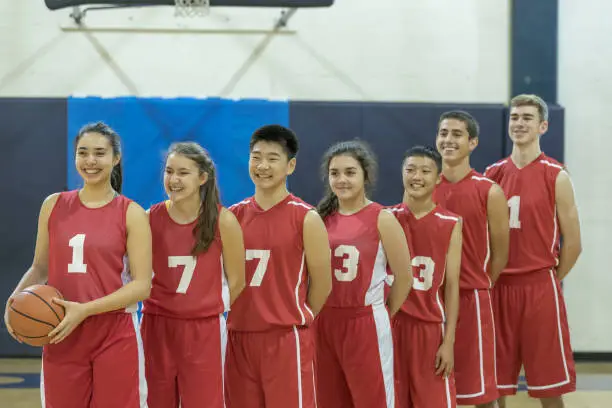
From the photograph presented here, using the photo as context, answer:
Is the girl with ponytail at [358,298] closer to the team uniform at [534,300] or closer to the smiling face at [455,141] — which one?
the smiling face at [455,141]

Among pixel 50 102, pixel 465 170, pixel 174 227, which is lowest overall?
pixel 174 227

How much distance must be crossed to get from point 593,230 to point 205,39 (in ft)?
12.7

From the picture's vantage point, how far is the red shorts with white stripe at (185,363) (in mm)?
3217

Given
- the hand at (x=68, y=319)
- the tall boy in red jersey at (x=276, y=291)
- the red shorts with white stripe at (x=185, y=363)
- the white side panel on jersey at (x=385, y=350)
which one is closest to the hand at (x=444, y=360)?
the white side panel on jersey at (x=385, y=350)

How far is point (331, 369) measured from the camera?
3.59 meters

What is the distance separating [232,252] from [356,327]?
2.35ft

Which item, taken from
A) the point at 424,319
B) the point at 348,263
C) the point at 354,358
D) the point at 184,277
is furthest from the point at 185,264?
the point at 424,319

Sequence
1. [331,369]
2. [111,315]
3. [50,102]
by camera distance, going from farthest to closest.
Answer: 1. [50,102]
2. [331,369]
3. [111,315]

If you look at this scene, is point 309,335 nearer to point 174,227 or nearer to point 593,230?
point 174,227

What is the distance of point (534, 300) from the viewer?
4.33 metres

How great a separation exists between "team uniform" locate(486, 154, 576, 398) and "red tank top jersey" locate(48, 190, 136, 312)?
224cm

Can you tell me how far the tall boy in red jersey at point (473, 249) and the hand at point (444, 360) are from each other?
1.30 ft

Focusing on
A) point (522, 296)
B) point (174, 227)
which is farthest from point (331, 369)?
point (522, 296)

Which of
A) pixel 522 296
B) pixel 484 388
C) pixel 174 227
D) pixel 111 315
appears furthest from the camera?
pixel 522 296
